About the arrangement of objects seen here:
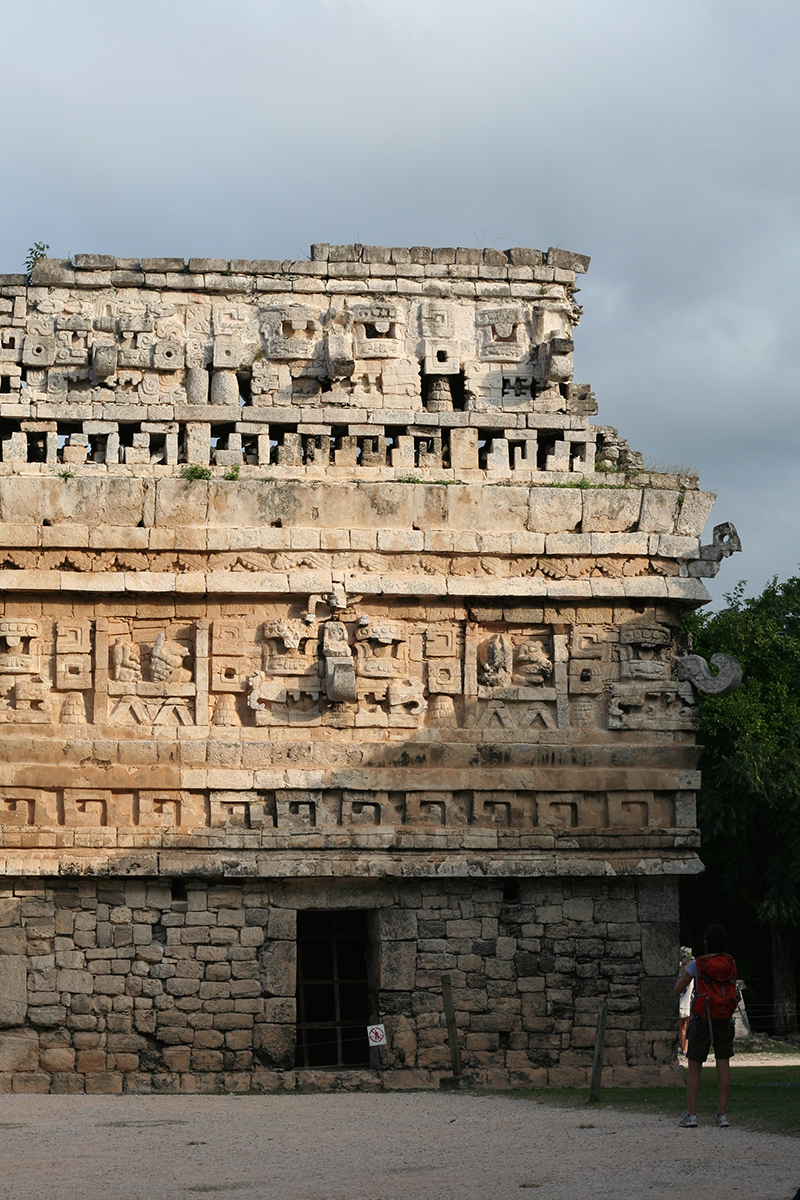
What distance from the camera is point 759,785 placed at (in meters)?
24.3

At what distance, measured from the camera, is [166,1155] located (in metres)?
9.00

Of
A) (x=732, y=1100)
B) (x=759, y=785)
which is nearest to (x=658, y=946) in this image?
(x=732, y=1100)

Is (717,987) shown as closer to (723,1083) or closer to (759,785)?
(723,1083)

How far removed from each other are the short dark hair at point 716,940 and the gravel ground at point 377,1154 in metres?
1.16

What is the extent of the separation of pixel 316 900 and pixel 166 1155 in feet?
14.5

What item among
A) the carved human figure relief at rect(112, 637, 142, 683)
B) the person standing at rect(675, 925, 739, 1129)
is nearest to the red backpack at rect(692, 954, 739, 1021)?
the person standing at rect(675, 925, 739, 1129)

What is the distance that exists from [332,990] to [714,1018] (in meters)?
6.65

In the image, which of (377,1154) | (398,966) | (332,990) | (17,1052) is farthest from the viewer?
(332,990)

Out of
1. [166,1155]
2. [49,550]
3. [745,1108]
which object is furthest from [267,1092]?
[49,550]

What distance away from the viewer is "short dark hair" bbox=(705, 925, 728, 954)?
30.7ft

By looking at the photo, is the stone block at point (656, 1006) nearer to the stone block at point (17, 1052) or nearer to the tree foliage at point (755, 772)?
the stone block at point (17, 1052)

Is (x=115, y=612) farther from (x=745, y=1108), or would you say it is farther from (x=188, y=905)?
(x=745, y=1108)

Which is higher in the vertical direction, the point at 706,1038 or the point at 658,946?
the point at 658,946

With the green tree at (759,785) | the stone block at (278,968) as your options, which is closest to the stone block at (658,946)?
the stone block at (278,968)
